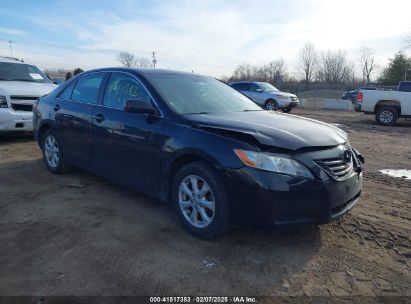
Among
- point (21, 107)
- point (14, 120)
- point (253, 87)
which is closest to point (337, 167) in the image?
point (14, 120)

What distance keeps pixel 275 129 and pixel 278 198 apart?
73cm

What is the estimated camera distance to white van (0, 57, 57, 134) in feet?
25.6

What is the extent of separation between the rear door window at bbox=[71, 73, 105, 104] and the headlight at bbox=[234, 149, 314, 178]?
257 cm

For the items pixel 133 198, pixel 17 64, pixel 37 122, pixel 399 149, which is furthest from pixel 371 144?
pixel 17 64

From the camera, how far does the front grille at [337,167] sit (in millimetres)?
3207

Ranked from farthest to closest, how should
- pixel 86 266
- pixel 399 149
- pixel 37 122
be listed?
1. pixel 399 149
2. pixel 37 122
3. pixel 86 266

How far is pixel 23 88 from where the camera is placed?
8.24 metres

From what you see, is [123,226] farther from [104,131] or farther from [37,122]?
[37,122]

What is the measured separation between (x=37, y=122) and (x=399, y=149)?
7920 mm

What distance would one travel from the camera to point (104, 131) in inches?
176

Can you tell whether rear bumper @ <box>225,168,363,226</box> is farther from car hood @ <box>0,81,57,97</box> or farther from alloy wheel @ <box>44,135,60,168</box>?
car hood @ <box>0,81,57,97</box>

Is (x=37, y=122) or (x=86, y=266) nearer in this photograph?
(x=86, y=266)

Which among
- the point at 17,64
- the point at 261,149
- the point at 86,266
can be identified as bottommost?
the point at 86,266

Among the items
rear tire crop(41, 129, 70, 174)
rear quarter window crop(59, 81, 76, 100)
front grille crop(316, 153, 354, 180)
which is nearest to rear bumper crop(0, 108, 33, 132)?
rear tire crop(41, 129, 70, 174)
